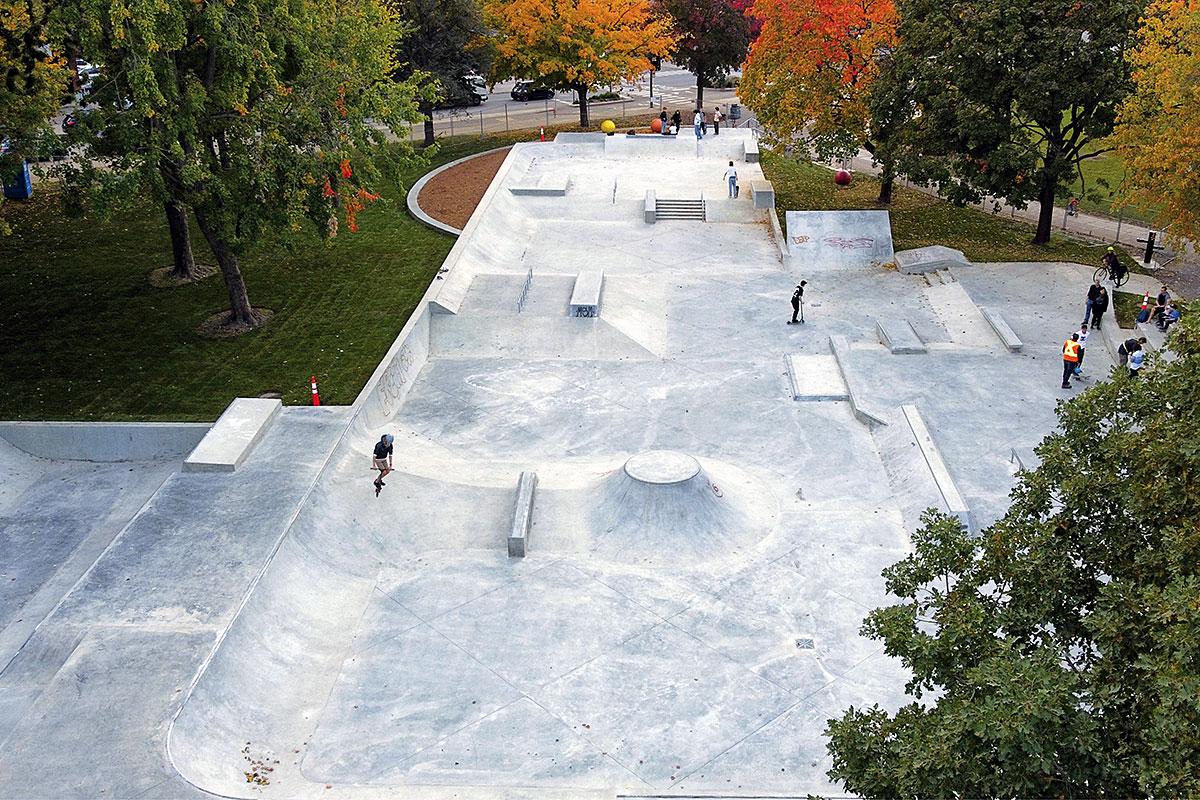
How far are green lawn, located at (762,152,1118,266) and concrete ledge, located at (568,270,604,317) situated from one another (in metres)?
11.9

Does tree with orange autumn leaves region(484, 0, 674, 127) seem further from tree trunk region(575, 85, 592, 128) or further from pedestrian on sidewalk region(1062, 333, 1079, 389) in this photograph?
pedestrian on sidewalk region(1062, 333, 1079, 389)

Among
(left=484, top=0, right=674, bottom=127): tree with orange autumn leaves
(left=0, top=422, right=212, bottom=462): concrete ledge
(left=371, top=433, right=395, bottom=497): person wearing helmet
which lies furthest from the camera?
(left=484, top=0, right=674, bottom=127): tree with orange autumn leaves

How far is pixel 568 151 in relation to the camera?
4838 cm

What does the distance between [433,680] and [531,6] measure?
37.7 metres

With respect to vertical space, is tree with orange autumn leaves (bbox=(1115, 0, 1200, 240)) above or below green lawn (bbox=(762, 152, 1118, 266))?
above

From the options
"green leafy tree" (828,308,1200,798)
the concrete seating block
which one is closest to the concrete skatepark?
"green leafy tree" (828,308,1200,798)

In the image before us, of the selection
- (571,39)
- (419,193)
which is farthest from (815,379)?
(571,39)

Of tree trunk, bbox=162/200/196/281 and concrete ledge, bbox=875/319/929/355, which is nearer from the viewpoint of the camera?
concrete ledge, bbox=875/319/929/355

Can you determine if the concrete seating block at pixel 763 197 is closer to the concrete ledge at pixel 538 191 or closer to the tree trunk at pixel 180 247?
the concrete ledge at pixel 538 191

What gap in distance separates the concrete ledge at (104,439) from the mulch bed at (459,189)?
17.1 m

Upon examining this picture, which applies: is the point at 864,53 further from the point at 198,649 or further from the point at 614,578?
the point at 198,649

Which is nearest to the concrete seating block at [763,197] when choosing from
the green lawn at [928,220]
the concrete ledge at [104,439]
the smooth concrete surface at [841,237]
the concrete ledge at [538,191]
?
the green lawn at [928,220]

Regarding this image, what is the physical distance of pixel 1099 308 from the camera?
2764 cm

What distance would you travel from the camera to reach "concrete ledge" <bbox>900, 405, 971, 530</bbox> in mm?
19203
